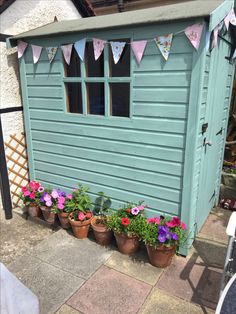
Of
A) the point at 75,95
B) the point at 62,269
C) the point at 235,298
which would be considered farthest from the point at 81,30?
the point at 235,298

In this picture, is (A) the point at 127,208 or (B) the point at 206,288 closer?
(B) the point at 206,288

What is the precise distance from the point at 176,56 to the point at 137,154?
1.18 meters

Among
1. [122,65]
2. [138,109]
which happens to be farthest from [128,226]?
[122,65]

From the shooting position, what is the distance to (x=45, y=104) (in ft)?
12.7

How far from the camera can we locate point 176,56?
106 inches

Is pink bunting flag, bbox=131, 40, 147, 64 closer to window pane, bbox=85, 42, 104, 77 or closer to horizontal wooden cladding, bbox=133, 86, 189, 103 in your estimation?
horizontal wooden cladding, bbox=133, 86, 189, 103

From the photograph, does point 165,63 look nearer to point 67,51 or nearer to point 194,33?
point 194,33

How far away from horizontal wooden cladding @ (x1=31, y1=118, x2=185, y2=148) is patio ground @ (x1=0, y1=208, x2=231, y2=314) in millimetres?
1416

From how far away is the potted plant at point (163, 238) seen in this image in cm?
284

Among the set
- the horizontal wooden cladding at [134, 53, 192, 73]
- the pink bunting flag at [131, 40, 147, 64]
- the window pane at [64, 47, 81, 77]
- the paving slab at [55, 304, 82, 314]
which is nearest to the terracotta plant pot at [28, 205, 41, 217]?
the paving slab at [55, 304, 82, 314]

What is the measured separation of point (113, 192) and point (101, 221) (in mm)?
416

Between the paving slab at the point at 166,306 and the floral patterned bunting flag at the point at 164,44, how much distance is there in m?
2.43

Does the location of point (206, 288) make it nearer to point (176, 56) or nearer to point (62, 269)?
point (62, 269)

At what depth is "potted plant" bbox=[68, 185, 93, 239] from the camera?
3.50m
